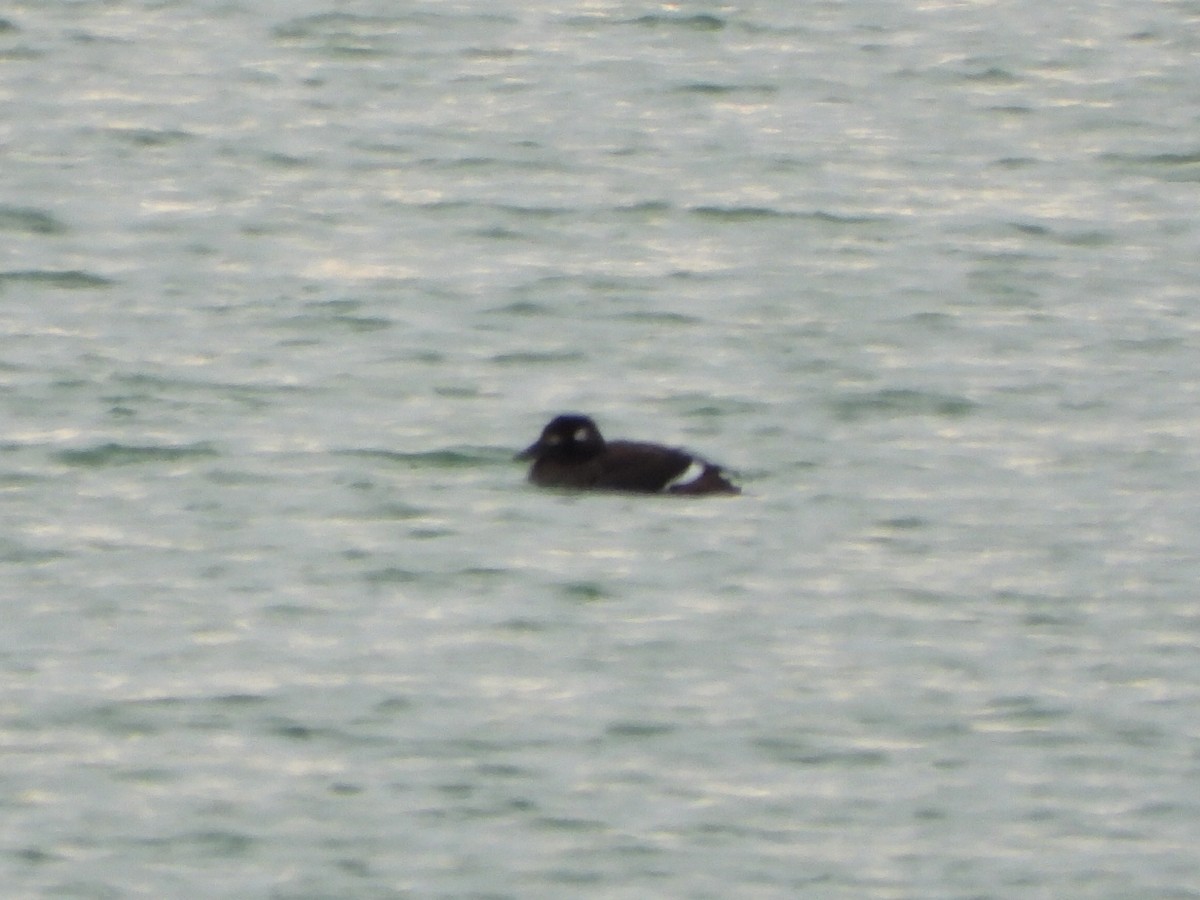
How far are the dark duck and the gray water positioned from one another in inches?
3.7

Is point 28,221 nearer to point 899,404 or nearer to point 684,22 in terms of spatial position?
A: point 899,404

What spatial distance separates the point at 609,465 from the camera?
13.6m

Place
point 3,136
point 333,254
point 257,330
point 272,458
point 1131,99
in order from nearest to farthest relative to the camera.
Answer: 1. point 272,458
2. point 257,330
3. point 333,254
4. point 3,136
5. point 1131,99

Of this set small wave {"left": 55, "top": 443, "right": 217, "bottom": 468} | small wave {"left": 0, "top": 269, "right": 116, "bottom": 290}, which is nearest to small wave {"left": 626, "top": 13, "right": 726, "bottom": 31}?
small wave {"left": 0, "top": 269, "right": 116, "bottom": 290}

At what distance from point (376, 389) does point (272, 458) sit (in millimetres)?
1452

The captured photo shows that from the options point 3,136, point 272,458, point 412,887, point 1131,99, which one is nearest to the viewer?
point 412,887

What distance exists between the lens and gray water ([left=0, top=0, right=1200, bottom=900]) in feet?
32.8

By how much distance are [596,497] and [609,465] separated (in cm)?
16

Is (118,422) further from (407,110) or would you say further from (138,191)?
(407,110)

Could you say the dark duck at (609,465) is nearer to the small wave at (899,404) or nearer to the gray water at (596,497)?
the gray water at (596,497)

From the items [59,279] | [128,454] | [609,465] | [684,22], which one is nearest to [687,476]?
[609,465]

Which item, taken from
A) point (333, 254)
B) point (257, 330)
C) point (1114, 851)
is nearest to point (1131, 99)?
point (333, 254)

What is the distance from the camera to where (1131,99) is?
23.6 metres

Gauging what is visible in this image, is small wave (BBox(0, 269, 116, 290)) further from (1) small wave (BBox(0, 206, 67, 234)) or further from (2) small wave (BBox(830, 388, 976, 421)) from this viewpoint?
(2) small wave (BBox(830, 388, 976, 421))
